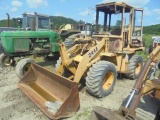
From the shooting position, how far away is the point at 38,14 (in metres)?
→ 10.1

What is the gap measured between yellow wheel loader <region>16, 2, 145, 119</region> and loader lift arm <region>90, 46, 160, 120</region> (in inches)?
40.3

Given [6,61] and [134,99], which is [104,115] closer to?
[134,99]

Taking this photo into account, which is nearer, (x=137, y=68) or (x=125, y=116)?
(x=125, y=116)

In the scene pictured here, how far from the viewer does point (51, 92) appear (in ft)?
15.5

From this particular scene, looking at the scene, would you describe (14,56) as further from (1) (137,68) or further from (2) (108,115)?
(2) (108,115)

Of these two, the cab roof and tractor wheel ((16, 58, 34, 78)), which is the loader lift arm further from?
tractor wheel ((16, 58, 34, 78))

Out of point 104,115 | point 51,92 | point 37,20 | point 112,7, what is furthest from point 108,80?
point 37,20

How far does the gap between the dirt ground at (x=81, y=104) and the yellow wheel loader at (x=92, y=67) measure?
0.72ft

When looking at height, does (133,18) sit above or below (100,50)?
above

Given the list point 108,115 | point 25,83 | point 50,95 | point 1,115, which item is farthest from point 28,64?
point 108,115

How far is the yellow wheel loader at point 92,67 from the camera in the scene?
13.4 feet

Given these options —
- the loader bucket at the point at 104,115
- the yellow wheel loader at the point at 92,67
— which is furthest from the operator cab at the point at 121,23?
the loader bucket at the point at 104,115

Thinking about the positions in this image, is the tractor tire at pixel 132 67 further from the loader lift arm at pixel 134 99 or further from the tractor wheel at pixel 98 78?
the loader lift arm at pixel 134 99

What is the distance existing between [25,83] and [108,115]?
311 cm
